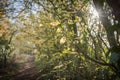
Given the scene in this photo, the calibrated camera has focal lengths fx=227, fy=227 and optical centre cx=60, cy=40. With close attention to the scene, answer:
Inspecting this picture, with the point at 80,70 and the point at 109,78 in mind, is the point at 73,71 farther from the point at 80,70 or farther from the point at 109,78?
the point at 109,78

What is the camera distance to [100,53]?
4.66 m

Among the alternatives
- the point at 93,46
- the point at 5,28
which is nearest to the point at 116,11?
the point at 93,46

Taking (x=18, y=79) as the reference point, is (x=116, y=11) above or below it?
above

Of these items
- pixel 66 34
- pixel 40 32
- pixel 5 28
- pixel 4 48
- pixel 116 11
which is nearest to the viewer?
pixel 116 11

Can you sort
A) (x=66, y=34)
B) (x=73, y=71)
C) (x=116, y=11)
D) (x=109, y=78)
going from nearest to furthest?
(x=116, y=11) → (x=66, y=34) → (x=109, y=78) → (x=73, y=71)

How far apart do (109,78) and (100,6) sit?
2.66 metres

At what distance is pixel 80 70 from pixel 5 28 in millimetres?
9656

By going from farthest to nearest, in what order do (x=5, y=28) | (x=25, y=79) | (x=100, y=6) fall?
(x=5, y=28)
(x=25, y=79)
(x=100, y=6)

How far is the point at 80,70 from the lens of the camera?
19.6 feet

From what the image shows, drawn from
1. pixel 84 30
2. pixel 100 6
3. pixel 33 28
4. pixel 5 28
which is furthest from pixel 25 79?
pixel 100 6

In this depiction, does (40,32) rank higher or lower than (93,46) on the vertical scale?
higher

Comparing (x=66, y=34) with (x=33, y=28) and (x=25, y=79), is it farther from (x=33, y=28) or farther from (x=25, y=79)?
(x=25, y=79)

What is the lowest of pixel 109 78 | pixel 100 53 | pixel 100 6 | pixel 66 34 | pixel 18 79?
pixel 18 79

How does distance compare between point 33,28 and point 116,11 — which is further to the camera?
point 33,28
